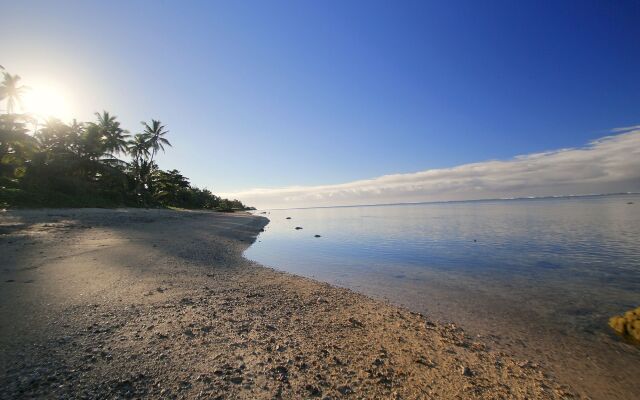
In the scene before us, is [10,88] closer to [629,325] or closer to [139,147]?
[139,147]

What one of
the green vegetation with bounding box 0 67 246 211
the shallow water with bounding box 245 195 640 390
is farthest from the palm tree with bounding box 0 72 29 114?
the shallow water with bounding box 245 195 640 390

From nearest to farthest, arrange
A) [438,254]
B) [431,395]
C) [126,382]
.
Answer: [126,382] < [431,395] < [438,254]

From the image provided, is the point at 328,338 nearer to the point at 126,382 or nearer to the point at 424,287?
the point at 126,382

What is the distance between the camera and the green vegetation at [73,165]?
31281mm

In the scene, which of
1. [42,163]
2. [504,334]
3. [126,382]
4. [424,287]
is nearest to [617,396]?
[504,334]

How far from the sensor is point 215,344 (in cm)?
582

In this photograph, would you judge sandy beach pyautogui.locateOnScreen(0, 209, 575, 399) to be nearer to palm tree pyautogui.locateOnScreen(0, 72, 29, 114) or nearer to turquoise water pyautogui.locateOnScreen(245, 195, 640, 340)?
turquoise water pyautogui.locateOnScreen(245, 195, 640, 340)

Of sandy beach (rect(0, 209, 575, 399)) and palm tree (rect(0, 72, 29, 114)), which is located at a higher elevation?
palm tree (rect(0, 72, 29, 114))

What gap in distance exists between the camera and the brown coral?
27.6 feet

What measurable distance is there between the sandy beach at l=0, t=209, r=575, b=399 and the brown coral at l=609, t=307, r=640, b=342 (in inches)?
182

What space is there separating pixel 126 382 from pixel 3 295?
598cm

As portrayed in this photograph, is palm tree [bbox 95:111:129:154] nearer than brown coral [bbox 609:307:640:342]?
No

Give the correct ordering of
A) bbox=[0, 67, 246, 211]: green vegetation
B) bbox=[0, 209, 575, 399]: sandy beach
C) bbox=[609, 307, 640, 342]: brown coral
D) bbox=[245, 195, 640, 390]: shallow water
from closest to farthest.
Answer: bbox=[0, 209, 575, 399]: sandy beach, bbox=[609, 307, 640, 342]: brown coral, bbox=[245, 195, 640, 390]: shallow water, bbox=[0, 67, 246, 211]: green vegetation

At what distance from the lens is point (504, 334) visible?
8.82 meters
